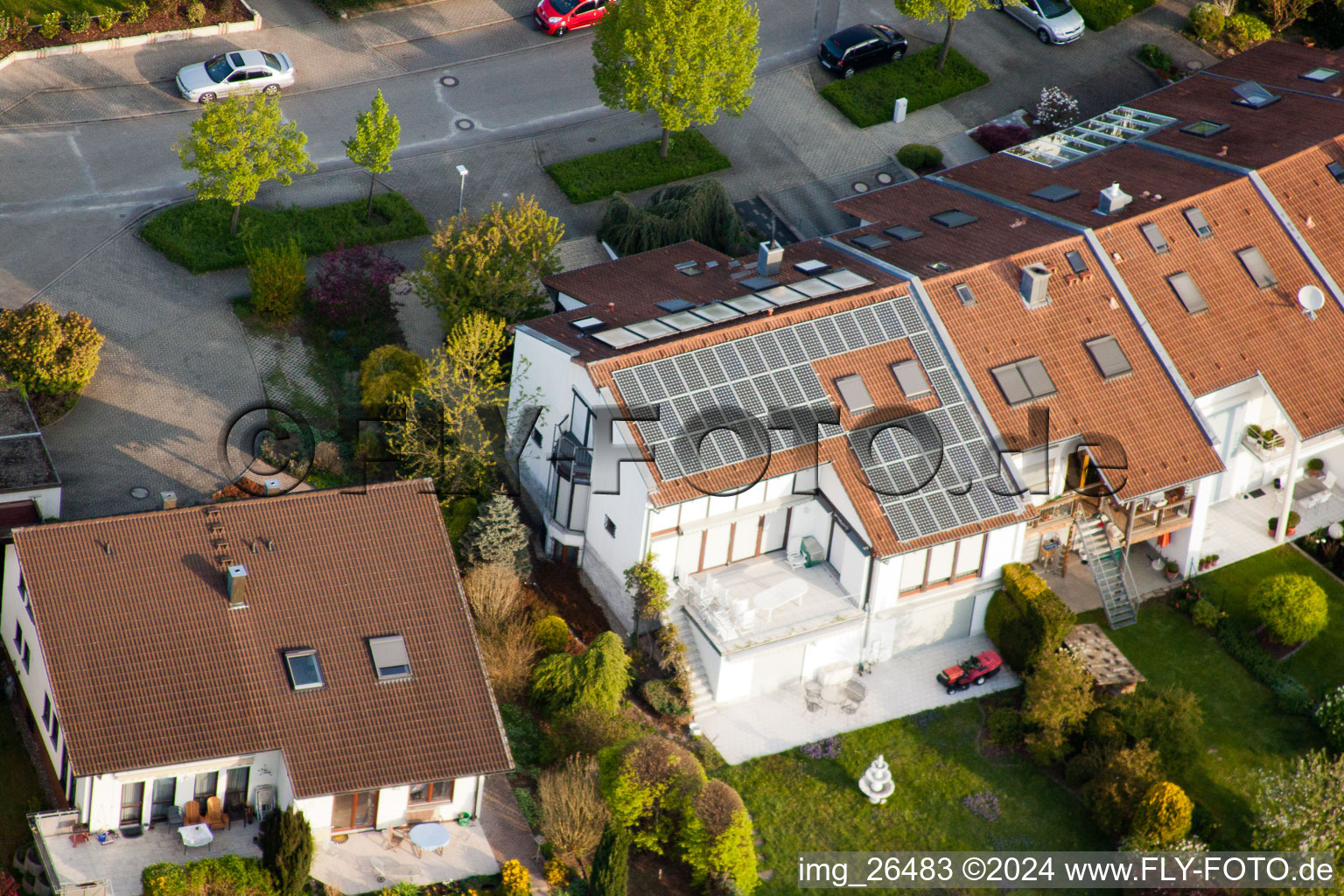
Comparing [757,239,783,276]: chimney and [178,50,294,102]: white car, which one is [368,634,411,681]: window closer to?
[757,239,783,276]: chimney

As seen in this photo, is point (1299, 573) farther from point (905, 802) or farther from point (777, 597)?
point (777, 597)

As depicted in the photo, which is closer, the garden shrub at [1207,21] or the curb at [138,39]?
the curb at [138,39]

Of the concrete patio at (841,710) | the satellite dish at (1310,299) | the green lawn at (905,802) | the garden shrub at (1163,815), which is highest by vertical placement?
the satellite dish at (1310,299)

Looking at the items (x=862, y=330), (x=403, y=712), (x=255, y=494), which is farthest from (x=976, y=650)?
(x=255, y=494)

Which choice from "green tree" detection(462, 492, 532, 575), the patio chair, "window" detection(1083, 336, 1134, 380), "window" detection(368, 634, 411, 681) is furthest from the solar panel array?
the patio chair

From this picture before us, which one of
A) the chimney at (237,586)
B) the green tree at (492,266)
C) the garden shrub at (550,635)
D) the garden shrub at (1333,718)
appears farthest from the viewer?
the green tree at (492,266)

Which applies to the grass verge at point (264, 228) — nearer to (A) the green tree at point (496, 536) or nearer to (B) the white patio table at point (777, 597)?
(A) the green tree at point (496, 536)

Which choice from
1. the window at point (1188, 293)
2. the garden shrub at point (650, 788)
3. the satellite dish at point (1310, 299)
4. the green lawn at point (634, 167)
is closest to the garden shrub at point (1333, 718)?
the satellite dish at point (1310, 299)

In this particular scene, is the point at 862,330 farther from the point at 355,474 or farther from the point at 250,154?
the point at 250,154
